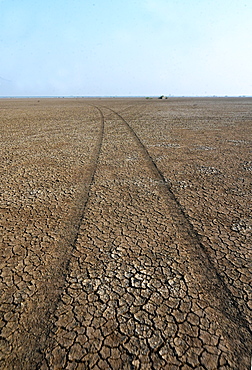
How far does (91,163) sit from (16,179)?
3.88 ft

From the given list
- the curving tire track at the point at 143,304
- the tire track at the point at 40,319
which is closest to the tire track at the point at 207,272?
the curving tire track at the point at 143,304

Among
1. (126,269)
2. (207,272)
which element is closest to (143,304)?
(126,269)

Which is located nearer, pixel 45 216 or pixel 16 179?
pixel 45 216

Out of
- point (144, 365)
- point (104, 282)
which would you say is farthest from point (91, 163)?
point (144, 365)

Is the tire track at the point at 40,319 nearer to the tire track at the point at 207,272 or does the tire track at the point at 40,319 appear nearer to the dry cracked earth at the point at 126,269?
the dry cracked earth at the point at 126,269

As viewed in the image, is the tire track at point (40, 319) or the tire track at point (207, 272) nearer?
the tire track at point (40, 319)

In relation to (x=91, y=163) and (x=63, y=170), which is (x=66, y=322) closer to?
(x=63, y=170)

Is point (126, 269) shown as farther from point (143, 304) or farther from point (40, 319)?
point (40, 319)

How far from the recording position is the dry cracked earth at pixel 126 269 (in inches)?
43.9

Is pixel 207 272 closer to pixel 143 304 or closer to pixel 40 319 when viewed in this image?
pixel 143 304

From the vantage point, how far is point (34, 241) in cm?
191

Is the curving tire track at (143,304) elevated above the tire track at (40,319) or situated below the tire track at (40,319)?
above

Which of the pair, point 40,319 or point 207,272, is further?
point 207,272

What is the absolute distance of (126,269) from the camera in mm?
1602
